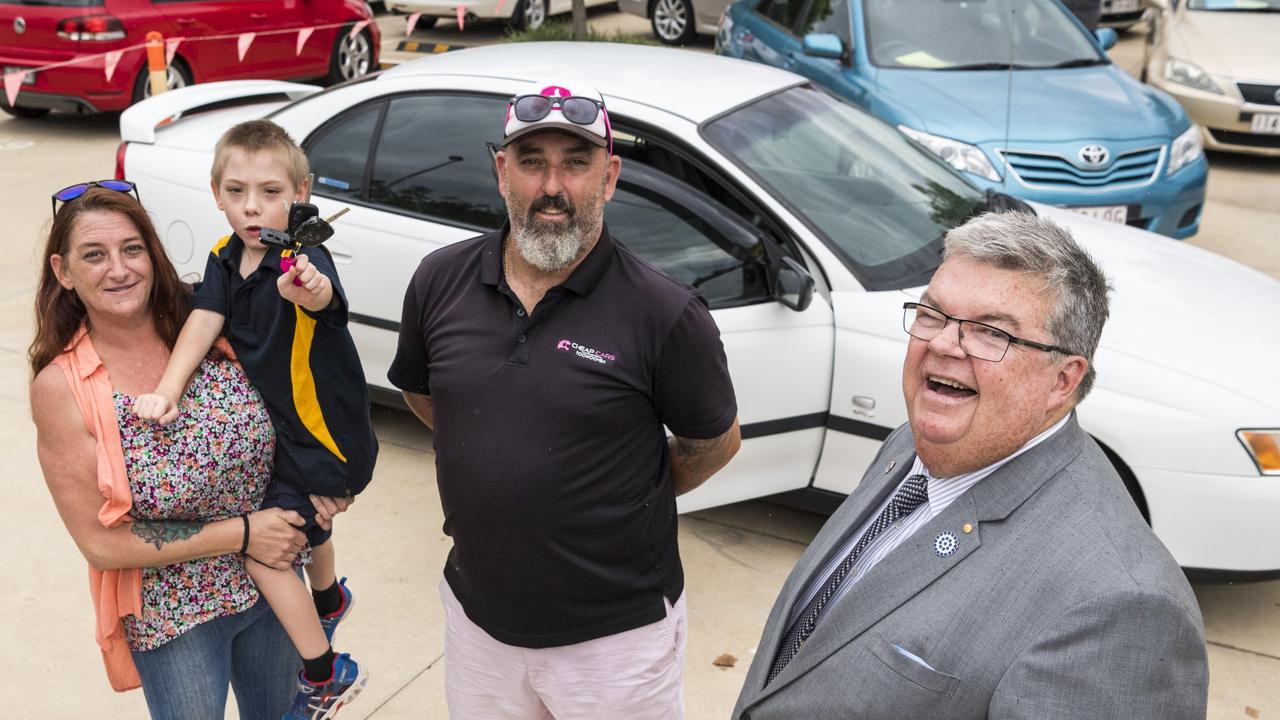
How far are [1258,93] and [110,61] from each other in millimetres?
8980

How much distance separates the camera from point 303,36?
10406 millimetres

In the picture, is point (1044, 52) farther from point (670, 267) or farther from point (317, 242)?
point (317, 242)

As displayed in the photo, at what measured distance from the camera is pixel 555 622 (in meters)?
2.41

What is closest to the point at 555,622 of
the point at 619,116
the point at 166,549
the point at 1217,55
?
the point at 166,549

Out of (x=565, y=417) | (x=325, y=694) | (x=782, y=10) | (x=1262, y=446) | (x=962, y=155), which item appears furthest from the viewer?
(x=782, y=10)

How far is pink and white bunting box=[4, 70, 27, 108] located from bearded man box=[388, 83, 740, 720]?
8488 millimetres

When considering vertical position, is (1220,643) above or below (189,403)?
below

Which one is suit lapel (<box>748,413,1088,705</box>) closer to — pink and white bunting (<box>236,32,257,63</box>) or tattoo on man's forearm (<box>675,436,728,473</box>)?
tattoo on man's forearm (<box>675,436,728,473</box>)

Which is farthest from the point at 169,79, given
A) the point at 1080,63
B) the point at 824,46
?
the point at 1080,63

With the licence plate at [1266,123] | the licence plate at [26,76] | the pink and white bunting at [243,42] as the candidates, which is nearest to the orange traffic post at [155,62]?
the pink and white bunting at [243,42]

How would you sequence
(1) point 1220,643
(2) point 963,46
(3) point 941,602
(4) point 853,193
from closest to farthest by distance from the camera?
(3) point 941,602, (1) point 1220,643, (4) point 853,193, (2) point 963,46

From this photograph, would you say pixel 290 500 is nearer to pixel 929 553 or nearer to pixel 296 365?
pixel 296 365

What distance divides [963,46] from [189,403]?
565 cm

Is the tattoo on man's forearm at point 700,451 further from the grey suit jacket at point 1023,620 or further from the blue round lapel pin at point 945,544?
the blue round lapel pin at point 945,544
